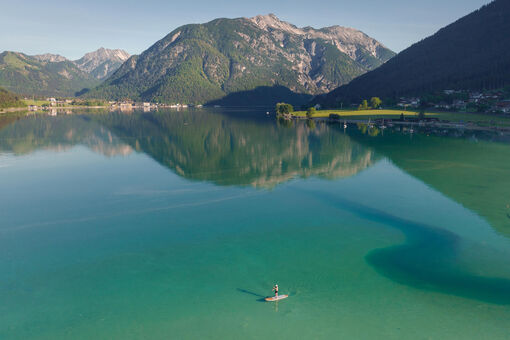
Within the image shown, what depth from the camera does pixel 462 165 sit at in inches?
3157

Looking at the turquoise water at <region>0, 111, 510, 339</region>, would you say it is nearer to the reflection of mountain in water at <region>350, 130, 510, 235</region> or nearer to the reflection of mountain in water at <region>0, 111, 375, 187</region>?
the reflection of mountain in water at <region>350, 130, 510, 235</region>

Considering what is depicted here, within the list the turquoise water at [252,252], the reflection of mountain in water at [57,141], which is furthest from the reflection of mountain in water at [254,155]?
the reflection of mountain in water at [57,141]

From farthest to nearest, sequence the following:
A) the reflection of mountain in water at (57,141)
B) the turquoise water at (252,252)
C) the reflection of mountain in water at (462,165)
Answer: the reflection of mountain in water at (57,141) < the reflection of mountain in water at (462,165) < the turquoise water at (252,252)

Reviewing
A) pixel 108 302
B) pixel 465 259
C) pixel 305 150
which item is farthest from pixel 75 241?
pixel 305 150

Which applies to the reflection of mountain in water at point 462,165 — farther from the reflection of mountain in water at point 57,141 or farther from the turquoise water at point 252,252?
the reflection of mountain in water at point 57,141

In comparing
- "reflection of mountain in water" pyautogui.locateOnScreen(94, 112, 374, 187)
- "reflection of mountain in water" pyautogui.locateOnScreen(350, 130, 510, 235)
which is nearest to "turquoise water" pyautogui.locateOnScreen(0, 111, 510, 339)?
"reflection of mountain in water" pyautogui.locateOnScreen(350, 130, 510, 235)

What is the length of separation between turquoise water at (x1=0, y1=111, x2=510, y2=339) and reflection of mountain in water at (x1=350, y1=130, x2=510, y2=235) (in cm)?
64

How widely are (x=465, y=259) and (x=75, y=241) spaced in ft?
141

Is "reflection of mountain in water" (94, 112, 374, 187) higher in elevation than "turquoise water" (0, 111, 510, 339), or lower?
higher

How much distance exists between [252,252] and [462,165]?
223 feet

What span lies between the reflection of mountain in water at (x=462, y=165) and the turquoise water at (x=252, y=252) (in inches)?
25.1

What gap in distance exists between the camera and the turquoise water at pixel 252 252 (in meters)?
25.1

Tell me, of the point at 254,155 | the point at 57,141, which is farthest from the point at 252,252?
the point at 57,141

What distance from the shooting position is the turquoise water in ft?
82.2
